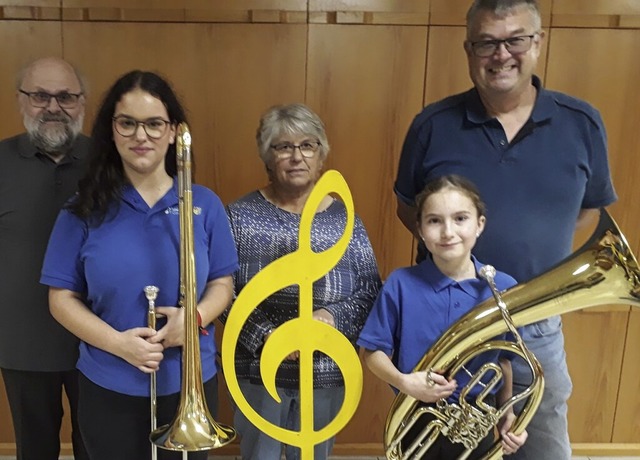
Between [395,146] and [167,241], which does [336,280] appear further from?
[395,146]

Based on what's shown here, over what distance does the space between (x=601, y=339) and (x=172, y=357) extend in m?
2.14

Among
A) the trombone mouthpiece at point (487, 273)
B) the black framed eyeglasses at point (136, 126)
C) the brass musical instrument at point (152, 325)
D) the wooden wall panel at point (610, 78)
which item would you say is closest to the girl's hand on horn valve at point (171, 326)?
the brass musical instrument at point (152, 325)

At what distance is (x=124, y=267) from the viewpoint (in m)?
1.47

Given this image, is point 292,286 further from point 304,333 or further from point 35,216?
point 35,216

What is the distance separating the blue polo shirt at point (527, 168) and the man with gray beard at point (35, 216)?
3.86 feet

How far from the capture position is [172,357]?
1546 millimetres

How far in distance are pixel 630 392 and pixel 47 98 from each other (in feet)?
9.37

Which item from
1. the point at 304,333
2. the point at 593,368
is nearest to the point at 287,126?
the point at 304,333

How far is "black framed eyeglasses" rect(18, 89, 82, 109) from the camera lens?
1.92 meters

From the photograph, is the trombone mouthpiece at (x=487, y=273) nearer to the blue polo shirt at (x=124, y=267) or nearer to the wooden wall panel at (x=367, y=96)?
the blue polo shirt at (x=124, y=267)

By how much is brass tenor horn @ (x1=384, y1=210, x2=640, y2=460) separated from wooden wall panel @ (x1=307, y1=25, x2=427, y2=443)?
123cm

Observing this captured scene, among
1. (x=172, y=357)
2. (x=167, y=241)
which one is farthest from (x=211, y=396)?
(x=167, y=241)

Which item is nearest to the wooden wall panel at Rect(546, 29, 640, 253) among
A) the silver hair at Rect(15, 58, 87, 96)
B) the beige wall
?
the beige wall

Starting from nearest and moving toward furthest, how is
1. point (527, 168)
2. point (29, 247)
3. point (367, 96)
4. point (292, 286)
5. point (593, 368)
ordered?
point (527, 168) → point (292, 286) → point (29, 247) → point (367, 96) → point (593, 368)
